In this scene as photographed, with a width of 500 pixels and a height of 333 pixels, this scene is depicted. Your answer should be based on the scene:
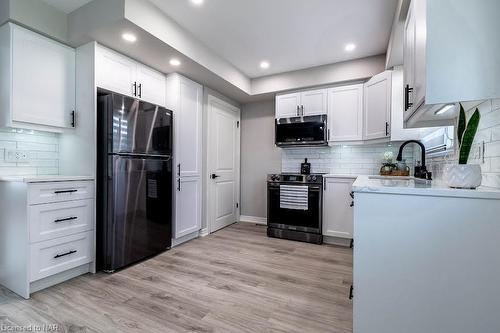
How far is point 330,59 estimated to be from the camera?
3295 millimetres

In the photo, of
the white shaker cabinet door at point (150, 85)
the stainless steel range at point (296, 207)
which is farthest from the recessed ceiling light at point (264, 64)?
the stainless steel range at point (296, 207)

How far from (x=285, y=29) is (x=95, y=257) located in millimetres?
3110

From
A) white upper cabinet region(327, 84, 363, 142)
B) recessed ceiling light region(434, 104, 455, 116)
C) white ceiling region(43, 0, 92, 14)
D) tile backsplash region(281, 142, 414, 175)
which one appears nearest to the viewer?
recessed ceiling light region(434, 104, 455, 116)

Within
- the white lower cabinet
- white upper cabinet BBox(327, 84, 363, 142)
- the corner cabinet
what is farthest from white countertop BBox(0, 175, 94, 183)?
white upper cabinet BBox(327, 84, 363, 142)

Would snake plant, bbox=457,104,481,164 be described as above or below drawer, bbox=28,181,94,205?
above

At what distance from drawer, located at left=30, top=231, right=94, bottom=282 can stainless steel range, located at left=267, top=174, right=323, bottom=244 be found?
91.6 inches

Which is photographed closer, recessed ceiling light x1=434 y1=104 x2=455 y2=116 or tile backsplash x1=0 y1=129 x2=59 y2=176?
recessed ceiling light x1=434 y1=104 x2=455 y2=116

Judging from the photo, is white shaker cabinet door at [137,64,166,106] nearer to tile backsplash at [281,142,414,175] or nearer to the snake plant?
tile backsplash at [281,142,414,175]

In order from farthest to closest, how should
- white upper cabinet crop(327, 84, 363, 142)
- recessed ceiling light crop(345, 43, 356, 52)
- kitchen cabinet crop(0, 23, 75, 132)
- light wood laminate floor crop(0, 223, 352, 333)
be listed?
white upper cabinet crop(327, 84, 363, 142) < recessed ceiling light crop(345, 43, 356, 52) < kitchen cabinet crop(0, 23, 75, 132) < light wood laminate floor crop(0, 223, 352, 333)

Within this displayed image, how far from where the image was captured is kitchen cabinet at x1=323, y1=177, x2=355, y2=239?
10.6 ft

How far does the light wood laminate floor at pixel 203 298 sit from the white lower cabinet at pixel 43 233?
0.44 ft

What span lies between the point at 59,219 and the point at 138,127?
111cm

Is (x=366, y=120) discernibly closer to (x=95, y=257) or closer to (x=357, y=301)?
(x=357, y=301)

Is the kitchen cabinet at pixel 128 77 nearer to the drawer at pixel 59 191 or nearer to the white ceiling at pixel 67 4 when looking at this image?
the white ceiling at pixel 67 4
